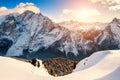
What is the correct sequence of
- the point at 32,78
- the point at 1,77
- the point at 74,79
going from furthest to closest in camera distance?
the point at 74,79 → the point at 32,78 → the point at 1,77

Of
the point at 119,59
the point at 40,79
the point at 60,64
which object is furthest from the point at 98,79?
the point at 60,64

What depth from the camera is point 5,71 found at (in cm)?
2669

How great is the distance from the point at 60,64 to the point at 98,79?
109746mm

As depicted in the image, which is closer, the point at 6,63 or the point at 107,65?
the point at 6,63

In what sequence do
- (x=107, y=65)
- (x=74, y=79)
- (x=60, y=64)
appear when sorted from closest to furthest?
(x=74, y=79), (x=107, y=65), (x=60, y=64)

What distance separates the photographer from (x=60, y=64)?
139 m

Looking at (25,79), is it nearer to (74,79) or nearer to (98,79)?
(74,79)

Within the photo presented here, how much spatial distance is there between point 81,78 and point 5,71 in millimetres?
8660

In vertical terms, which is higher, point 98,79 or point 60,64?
point 98,79

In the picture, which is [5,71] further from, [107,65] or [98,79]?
[107,65]

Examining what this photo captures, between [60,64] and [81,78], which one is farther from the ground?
[81,78]

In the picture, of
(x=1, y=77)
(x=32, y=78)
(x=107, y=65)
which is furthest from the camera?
(x=107, y=65)

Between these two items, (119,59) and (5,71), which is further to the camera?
(119,59)

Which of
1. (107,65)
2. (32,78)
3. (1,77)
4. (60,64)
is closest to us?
(1,77)
